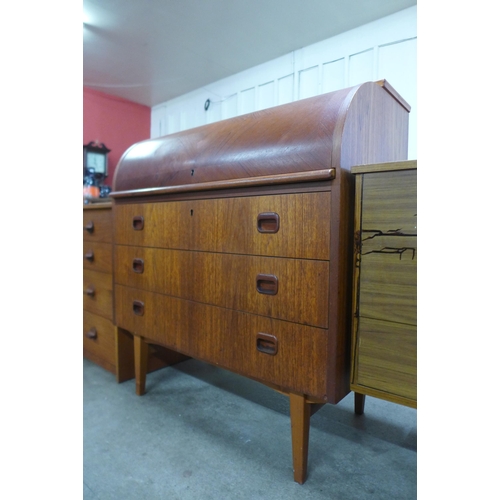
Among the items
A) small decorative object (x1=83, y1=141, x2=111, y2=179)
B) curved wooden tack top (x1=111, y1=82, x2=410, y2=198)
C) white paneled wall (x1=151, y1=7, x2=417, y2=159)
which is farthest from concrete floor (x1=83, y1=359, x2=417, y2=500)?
small decorative object (x1=83, y1=141, x2=111, y2=179)

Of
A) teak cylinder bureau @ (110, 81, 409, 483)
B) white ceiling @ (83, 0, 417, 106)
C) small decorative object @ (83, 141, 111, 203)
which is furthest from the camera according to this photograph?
small decorative object @ (83, 141, 111, 203)

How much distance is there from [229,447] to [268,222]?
889 mm

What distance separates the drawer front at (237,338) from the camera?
3.72 feet

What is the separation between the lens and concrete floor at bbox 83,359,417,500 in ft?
3.80

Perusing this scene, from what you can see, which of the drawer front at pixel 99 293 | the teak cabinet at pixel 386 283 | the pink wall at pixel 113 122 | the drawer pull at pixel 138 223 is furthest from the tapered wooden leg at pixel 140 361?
the pink wall at pixel 113 122

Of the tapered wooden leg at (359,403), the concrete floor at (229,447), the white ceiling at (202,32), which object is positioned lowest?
the concrete floor at (229,447)

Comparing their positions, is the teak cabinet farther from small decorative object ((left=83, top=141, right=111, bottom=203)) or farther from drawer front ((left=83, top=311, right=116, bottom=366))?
small decorative object ((left=83, top=141, right=111, bottom=203))

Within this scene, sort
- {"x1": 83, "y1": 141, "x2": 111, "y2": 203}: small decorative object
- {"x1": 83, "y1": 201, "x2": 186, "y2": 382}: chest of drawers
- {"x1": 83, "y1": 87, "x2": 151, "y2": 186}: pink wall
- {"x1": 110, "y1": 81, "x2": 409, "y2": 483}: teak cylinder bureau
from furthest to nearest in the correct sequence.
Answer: {"x1": 83, "y1": 87, "x2": 151, "y2": 186}: pink wall → {"x1": 83, "y1": 141, "x2": 111, "y2": 203}: small decorative object → {"x1": 83, "y1": 201, "x2": 186, "y2": 382}: chest of drawers → {"x1": 110, "y1": 81, "x2": 409, "y2": 483}: teak cylinder bureau

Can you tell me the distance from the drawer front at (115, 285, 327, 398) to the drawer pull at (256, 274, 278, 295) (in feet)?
0.32

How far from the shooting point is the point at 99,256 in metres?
2.05

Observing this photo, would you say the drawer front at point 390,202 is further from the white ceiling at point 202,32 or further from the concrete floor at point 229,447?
the white ceiling at point 202,32

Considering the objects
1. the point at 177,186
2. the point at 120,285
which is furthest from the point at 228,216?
the point at 120,285
